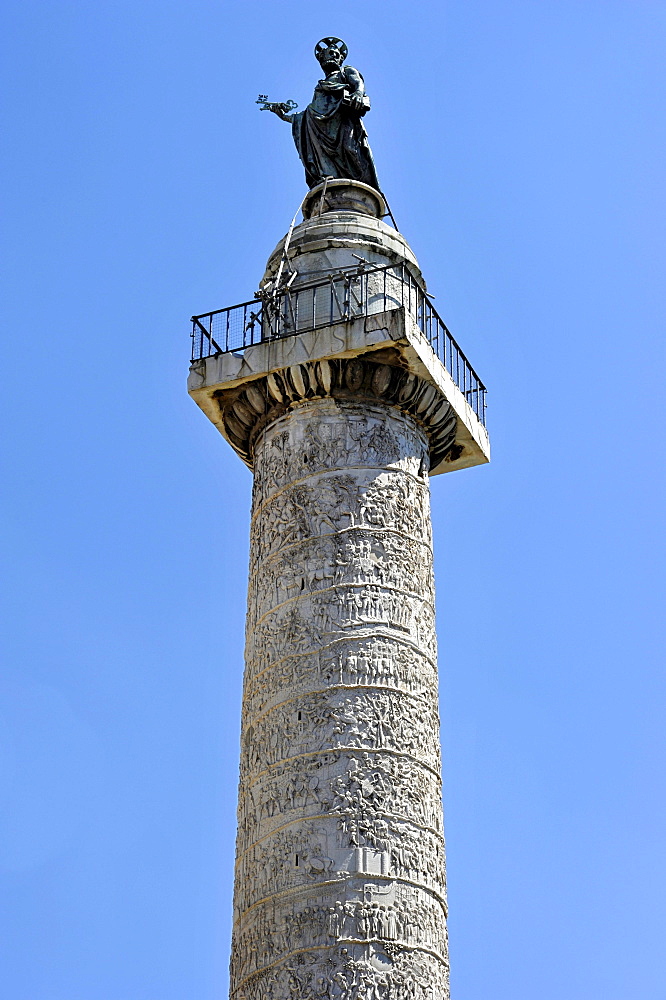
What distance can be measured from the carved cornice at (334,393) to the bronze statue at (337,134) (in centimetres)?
302

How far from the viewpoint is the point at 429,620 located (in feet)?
38.9

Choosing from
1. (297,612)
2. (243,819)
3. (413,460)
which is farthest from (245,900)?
(413,460)

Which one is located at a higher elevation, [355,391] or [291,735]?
[355,391]

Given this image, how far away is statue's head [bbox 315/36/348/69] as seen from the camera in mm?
15188

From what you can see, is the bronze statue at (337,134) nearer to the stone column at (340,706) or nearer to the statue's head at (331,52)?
the statue's head at (331,52)

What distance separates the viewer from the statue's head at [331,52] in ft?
49.8

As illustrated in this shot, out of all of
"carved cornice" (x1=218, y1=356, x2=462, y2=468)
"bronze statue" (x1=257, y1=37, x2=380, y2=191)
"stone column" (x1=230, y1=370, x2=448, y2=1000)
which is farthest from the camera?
"bronze statue" (x1=257, y1=37, x2=380, y2=191)

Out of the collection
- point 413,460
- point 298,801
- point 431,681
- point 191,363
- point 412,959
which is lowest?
point 412,959

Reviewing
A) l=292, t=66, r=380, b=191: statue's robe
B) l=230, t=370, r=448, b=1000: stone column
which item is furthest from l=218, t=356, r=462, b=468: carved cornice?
l=292, t=66, r=380, b=191: statue's robe

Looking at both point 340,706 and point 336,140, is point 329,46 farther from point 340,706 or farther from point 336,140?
point 340,706

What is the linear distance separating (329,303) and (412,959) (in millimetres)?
5553

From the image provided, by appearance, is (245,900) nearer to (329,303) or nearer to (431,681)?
(431,681)

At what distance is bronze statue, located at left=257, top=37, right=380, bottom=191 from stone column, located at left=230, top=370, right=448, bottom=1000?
3.18 m

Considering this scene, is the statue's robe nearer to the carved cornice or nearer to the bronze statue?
the bronze statue
